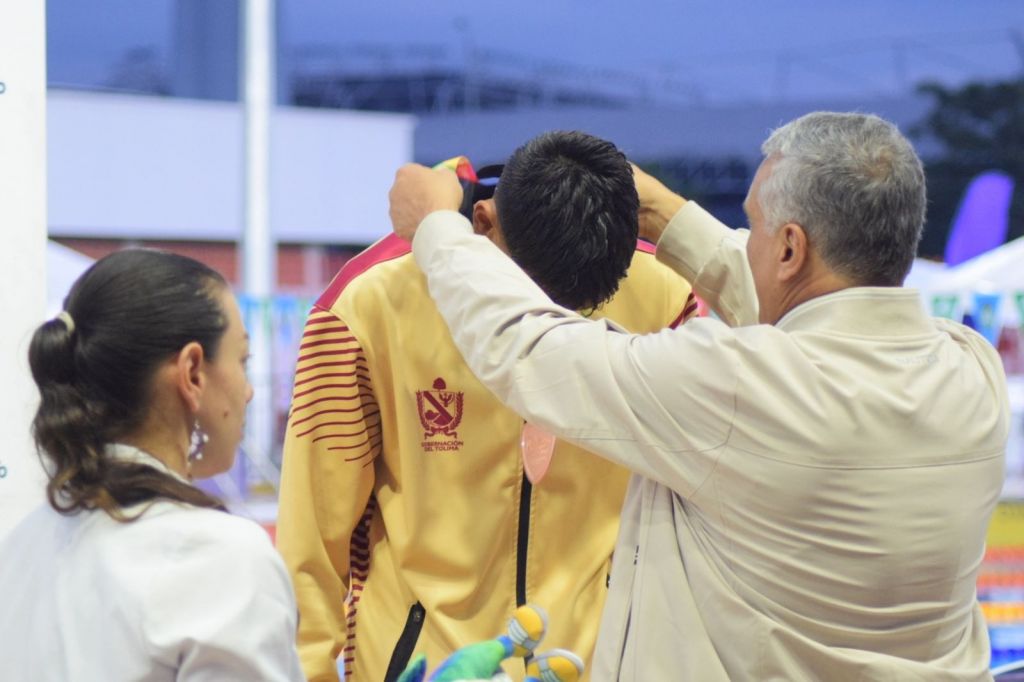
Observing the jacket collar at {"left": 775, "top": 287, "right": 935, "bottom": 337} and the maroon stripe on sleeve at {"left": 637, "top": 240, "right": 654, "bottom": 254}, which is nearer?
the jacket collar at {"left": 775, "top": 287, "right": 935, "bottom": 337}

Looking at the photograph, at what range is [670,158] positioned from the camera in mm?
22797

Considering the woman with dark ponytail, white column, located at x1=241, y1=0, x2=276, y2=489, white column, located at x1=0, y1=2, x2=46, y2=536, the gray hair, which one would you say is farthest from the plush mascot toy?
white column, located at x1=241, y1=0, x2=276, y2=489

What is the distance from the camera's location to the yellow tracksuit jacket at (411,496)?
5.92 feet

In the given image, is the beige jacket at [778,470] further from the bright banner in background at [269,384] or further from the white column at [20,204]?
the bright banner in background at [269,384]

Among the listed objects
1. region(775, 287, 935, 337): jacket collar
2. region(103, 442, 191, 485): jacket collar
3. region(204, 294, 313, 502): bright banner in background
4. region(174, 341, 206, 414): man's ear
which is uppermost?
region(775, 287, 935, 337): jacket collar

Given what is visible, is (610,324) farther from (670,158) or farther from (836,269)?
(670,158)

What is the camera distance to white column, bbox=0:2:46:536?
1766 millimetres

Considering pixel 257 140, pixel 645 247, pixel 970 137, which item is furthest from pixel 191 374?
pixel 970 137

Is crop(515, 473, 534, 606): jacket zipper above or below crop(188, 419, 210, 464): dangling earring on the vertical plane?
below

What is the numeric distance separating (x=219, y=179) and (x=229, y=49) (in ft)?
7.89

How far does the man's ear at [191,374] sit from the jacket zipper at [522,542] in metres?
0.65

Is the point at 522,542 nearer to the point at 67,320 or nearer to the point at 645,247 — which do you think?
the point at 645,247

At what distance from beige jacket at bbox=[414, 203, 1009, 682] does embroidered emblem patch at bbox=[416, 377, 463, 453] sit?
0.73 feet

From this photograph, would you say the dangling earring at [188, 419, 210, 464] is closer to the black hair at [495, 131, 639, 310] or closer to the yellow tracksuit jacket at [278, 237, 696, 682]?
the yellow tracksuit jacket at [278, 237, 696, 682]
